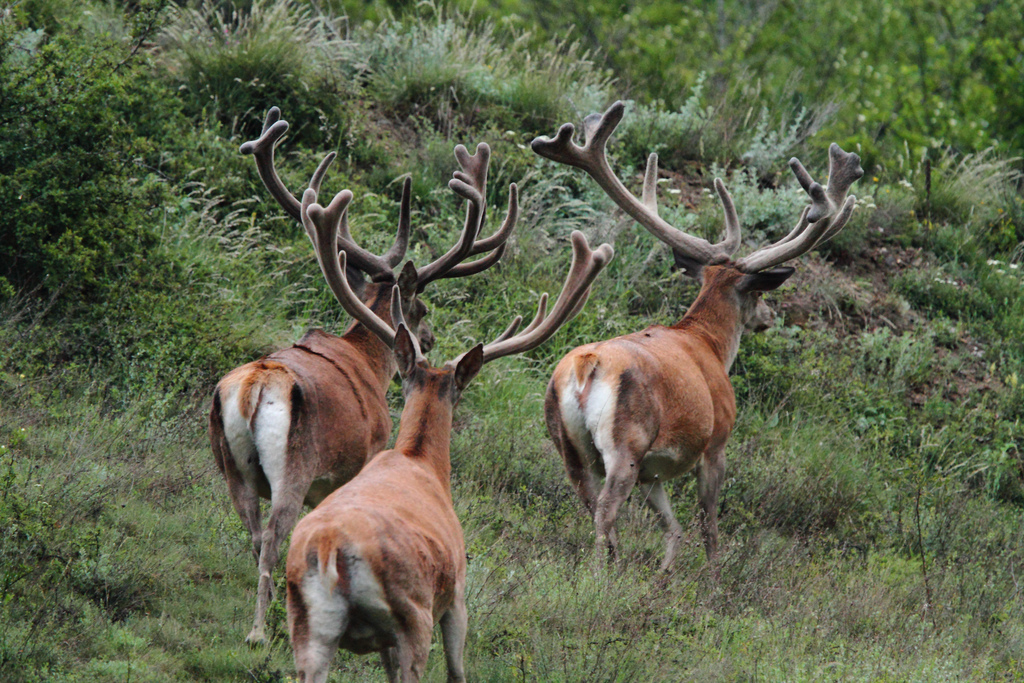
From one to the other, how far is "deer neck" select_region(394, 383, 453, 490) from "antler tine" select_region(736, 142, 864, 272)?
3558mm

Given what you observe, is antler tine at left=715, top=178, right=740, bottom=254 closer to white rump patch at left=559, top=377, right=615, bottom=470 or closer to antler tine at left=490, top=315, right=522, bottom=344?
white rump patch at left=559, top=377, right=615, bottom=470

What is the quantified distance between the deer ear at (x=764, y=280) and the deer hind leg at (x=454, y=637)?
407cm

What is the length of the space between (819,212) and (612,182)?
148 centimetres

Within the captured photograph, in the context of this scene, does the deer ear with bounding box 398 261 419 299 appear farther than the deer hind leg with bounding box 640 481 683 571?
No

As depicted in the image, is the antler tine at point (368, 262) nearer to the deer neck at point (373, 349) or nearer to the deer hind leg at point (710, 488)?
the deer neck at point (373, 349)

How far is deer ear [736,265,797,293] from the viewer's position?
7.41 m

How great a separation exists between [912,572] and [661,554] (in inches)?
80.9

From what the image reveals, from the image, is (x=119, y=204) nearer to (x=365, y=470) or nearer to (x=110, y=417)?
(x=110, y=417)

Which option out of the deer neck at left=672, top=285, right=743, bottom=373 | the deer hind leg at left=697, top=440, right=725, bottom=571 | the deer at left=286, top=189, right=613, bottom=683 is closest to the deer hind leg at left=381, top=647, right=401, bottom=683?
the deer at left=286, top=189, right=613, bottom=683

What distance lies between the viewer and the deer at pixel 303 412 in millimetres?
5152

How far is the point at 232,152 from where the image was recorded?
1041 centimetres

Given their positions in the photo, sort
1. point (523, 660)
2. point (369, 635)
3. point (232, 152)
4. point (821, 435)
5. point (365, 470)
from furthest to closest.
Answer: point (232, 152) < point (821, 435) < point (523, 660) < point (365, 470) < point (369, 635)

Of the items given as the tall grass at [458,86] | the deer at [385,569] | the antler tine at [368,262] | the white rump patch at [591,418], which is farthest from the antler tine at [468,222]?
the tall grass at [458,86]

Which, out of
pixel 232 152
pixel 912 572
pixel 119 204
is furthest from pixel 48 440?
pixel 912 572
